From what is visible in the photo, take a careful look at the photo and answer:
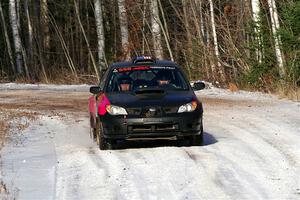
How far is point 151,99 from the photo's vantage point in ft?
40.0

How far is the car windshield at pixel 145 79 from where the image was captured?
1310 cm

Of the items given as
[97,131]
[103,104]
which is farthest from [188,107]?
[97,131]

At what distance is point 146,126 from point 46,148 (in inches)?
72.3

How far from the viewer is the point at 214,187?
8.95 meters

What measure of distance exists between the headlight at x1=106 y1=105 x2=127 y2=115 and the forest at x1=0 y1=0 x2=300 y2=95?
4135 mm

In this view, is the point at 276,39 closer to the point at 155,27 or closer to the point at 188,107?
the point at 155,27

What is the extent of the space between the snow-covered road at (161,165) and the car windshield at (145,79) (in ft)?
3.27

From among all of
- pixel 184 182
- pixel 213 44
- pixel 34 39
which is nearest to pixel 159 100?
A: pixel 184 182

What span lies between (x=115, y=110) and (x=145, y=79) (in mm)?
1438

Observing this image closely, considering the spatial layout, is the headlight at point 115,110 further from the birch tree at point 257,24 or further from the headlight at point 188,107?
the birch tree at point 257,24

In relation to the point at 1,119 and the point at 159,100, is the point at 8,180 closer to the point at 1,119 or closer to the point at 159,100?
the point at 159,100

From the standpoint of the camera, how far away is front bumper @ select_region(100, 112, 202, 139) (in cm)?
1189

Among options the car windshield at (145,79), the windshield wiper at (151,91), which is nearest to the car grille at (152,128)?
the windshield wiper at (151,91)

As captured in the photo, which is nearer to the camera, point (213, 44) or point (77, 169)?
point (77, 169)
